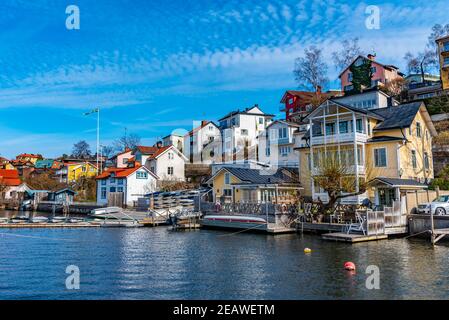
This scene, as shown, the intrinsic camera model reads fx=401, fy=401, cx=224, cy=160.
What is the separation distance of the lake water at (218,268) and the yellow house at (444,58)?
47.4 metres

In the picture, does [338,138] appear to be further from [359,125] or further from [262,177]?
[262,177]

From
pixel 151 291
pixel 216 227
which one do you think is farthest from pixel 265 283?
pixel 216 227

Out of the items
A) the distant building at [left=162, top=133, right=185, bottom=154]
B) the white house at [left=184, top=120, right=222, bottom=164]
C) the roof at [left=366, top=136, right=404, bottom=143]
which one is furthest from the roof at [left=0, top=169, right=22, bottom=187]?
the roof at [left=366, top=136, right=404, bottom=143]

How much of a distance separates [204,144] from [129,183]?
84.5ft

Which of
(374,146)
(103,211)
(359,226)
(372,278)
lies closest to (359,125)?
(374,146)

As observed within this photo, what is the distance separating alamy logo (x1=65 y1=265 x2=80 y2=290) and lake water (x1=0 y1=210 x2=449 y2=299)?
0.26 metres

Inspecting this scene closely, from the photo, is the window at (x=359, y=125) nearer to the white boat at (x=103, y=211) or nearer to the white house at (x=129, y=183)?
the white boat at (x=103, y=211)

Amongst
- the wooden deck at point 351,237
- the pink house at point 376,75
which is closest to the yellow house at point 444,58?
the pink house at point 376,75

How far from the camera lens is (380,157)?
1475 inches

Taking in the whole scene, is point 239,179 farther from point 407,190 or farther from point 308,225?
point 407,190

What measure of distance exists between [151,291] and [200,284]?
2.07 metres

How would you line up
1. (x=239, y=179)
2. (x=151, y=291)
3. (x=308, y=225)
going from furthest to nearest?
(x=239, y=179) → (x=308, y=225) → (x=151, y=291)

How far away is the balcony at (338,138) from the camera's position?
3694cm
